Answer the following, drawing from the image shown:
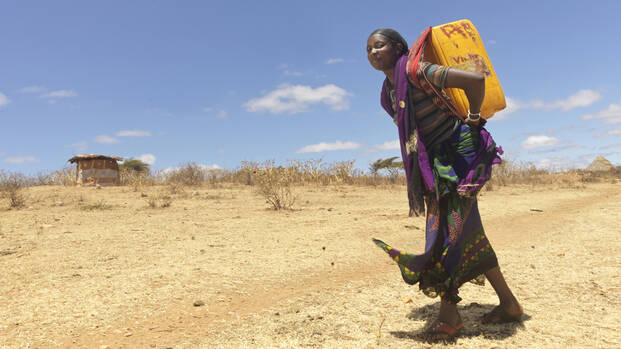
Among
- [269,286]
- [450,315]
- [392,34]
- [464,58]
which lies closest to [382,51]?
[392,34]

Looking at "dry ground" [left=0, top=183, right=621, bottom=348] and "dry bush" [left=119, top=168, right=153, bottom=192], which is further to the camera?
"dry bush" [left=119, top=168, right=153, bottom=192]

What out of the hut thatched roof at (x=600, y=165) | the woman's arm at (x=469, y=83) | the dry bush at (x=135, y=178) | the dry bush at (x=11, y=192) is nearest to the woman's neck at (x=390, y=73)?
the woman's arm at (x=469, y=83)

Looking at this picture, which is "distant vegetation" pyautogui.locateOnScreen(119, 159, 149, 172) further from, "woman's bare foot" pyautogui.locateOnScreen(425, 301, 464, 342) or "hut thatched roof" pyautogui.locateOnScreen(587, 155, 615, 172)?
"hut thatched roof" pyautogui.locateOnScreen(587, 155, 615, 172)

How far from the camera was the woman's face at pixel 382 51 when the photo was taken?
2.49 meters

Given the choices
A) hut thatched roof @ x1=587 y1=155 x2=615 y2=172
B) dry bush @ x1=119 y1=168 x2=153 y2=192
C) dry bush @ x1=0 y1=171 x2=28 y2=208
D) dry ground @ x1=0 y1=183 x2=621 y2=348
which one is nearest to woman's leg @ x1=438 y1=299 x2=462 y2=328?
dry ground @ x1=0 y1=183 x2=621 y2=348

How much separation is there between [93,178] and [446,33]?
1726 cm

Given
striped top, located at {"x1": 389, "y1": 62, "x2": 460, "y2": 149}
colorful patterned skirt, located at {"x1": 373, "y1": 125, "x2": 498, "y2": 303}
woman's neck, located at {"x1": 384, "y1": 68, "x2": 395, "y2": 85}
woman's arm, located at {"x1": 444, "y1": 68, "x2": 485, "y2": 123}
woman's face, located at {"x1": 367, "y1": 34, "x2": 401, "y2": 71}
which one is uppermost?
woman's face, located at {"x1": 367, "y1": 34, "x2": 401, "y2": 71}

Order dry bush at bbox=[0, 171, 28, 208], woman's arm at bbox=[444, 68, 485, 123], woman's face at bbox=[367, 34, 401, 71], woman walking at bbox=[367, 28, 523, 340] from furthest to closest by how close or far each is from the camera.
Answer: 1. dry bush at bbox=[0, 171, 28, 208]
2. woman's face at bbox=[367, 34, 401, 71]
3. woman walking at bbox=[367, 28, 523, 340]
4. woman's arm at bbox=[444, 68, 485, 123]

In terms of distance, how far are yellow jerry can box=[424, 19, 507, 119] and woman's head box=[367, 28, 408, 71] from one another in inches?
7.7

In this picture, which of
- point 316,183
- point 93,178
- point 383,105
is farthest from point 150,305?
point 93,178

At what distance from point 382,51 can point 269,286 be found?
2386mm

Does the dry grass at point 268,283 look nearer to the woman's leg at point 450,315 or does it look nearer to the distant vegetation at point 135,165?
the woman's leg at point 450,315

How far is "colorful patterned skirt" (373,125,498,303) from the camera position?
238 centimetres

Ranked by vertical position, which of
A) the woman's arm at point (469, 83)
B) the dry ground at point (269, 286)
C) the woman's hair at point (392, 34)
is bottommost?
the dry ground at point (269, 286)
